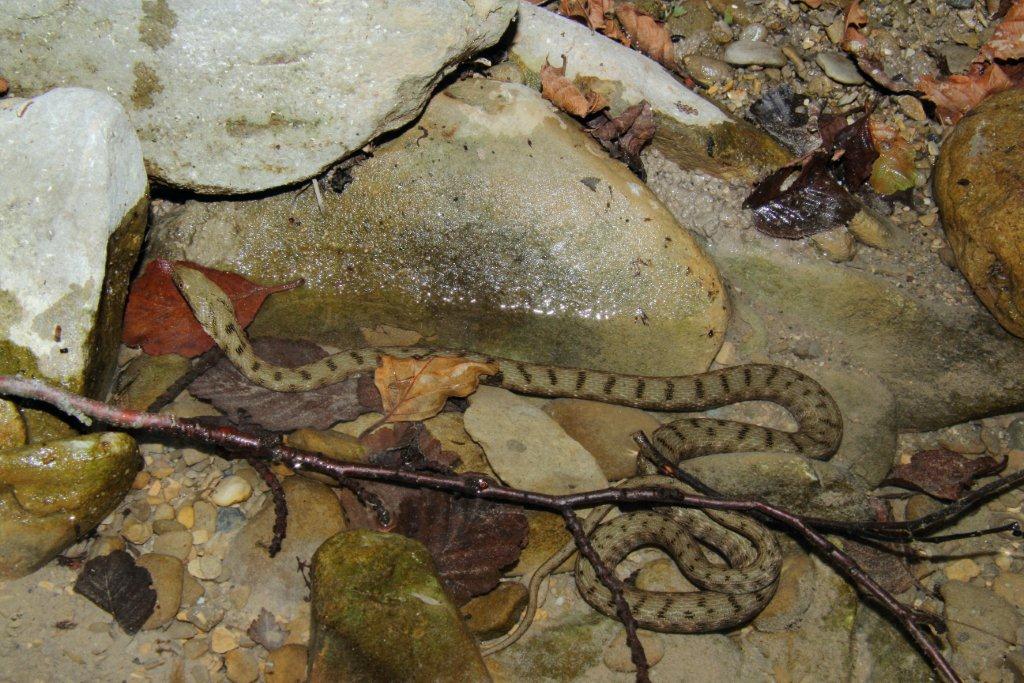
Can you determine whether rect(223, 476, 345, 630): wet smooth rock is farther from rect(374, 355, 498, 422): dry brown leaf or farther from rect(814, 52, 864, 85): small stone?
rect(814, 52, 864, 85): small stone

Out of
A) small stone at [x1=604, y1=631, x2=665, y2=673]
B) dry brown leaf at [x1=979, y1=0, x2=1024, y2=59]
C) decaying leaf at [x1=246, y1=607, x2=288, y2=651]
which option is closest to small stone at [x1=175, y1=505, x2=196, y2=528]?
decaying leaf at [x1=246, y1=607, x2=288, y2=651]

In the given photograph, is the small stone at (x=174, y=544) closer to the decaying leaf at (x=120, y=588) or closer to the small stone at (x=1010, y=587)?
the decaying leaf at (x=120, y=588)

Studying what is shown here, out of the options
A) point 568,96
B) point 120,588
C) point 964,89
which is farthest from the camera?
point 964,89

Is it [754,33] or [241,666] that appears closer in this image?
[241,666]

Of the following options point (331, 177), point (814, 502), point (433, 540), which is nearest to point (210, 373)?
point (331, 177)

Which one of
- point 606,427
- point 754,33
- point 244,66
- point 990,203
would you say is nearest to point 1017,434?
point 990,203

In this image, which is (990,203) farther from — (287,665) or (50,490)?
(50,490)
